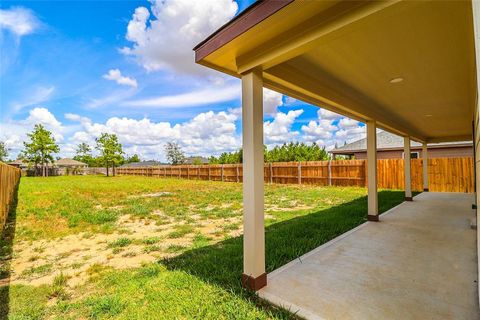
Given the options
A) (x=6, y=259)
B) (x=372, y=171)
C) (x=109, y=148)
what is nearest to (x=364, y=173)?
(x=372, y=171)

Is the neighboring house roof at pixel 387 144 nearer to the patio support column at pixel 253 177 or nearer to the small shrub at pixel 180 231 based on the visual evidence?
the small shrub at pixel 180 231

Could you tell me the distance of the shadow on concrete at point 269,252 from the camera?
2600mm

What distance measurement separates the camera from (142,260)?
347cm

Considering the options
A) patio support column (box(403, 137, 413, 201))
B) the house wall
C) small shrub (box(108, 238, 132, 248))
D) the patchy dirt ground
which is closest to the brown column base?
the patchy dirt ground

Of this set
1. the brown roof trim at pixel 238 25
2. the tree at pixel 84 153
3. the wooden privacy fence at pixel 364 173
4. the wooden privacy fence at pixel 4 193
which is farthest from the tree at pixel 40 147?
the brown roof trim at pixel 238 25

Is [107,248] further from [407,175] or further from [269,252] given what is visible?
[407,175]

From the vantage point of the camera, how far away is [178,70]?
1000 cm

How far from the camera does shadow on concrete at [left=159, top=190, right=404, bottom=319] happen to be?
2600mm

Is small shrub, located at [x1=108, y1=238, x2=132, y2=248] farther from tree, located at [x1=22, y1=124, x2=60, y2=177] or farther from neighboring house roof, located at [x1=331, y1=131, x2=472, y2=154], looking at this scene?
tree, located at [x1=22, y1=124, x2=60, y2=177]

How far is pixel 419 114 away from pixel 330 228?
11.8 ft

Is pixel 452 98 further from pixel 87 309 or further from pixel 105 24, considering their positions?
pixel 105 24

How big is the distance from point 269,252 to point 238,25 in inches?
112

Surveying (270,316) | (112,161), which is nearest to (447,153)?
(270,316)

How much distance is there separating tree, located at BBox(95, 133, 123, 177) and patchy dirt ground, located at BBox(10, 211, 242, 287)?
28134 mm
